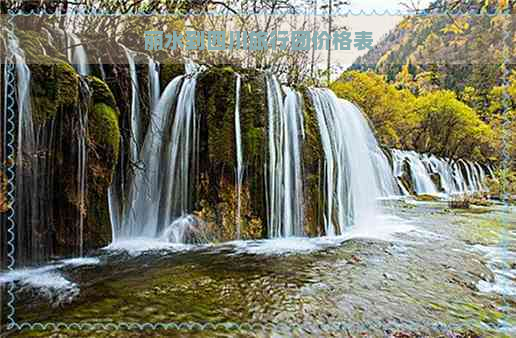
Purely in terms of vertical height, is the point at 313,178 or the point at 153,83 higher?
the point at 153,83

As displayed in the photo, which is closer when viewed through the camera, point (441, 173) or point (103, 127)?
point (103, 127)

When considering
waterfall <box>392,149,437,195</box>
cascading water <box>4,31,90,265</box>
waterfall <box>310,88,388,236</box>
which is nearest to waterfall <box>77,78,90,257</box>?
cascading water <box>4,31,90,265</box>

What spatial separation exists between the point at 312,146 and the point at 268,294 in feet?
8.73

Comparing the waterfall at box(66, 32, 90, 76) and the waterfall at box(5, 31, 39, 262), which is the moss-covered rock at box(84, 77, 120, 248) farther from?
the waterfall at box(5, 31, 39, 262)

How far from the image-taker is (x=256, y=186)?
4375 millimetres

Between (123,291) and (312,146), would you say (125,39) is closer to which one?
(312,146)

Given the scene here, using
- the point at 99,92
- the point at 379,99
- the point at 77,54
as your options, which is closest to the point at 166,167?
the point at 99,92

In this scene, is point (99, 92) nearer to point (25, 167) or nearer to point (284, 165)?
point (25, 167)

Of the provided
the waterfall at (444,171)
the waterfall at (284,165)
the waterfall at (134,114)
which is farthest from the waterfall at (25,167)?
the waterfall at (444,171)

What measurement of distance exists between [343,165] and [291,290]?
298 centimetres

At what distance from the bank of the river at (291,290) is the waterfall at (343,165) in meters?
0.87

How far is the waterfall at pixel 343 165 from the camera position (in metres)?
4.77

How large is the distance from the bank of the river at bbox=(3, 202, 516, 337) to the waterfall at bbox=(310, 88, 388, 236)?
0.87m

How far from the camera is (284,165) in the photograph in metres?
4.51
